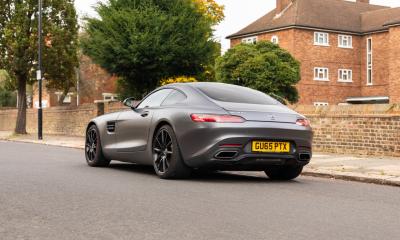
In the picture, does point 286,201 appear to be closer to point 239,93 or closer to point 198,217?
point 198,217

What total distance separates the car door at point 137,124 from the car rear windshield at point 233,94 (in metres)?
0.76

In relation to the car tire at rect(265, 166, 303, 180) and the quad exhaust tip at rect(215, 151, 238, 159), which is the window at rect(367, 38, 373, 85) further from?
the quad exhaust tip at rect(215, 151, 238, 159)

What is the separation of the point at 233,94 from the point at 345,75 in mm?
48239

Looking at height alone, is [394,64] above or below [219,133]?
above

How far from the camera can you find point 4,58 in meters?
34.0

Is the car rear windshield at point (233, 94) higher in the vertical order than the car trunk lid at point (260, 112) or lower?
higher

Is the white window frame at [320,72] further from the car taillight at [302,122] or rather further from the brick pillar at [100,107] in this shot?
the car taillight at [302,122]

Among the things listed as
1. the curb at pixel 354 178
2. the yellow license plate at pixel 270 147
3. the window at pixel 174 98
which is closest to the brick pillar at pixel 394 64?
the curb at pixel 354 178

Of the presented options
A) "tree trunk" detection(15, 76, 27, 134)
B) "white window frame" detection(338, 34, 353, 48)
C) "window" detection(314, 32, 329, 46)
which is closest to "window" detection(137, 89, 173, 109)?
"tree trunk" detection(15, 76, 27, 134)

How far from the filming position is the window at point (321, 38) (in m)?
54.1

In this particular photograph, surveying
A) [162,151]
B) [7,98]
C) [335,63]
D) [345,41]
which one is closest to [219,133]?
[162,151]

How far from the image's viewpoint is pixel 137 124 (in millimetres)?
10227

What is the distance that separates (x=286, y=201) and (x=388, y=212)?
1131mm

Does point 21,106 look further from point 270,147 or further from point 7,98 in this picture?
point 7,98
